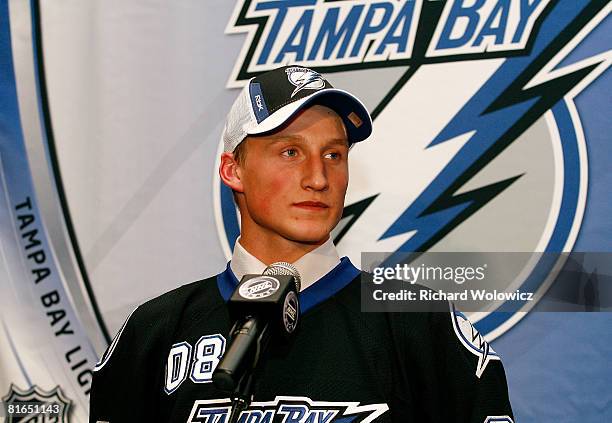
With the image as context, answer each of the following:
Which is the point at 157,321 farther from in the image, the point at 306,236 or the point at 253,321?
the point at 253,321

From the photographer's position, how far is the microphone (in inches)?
28.7

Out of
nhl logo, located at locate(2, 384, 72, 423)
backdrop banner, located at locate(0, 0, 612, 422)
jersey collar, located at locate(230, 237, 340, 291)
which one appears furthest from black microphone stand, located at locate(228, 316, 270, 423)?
nhl logo, located at locate(2, 384, 72, 423)

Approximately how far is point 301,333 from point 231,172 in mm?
273

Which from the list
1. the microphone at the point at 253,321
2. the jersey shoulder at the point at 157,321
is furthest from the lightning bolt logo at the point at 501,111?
the microphone at the point at 253,321

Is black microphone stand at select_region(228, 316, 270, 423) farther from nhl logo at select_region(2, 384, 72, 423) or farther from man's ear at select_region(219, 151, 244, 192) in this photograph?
nhl logo at select_region(2, 384, 72, 423)

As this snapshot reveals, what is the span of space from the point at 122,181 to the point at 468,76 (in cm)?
75

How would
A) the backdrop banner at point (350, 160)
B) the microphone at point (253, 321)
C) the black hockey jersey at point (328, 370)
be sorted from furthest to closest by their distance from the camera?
the backdrop banner at point (350, 160), the black hockey jersey at point (328, 370), the microphone at point (253, 321)

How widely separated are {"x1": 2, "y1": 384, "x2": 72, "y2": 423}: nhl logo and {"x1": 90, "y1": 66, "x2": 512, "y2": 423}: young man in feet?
1.82

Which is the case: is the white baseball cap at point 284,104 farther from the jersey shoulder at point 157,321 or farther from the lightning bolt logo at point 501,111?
the lightning bolt logo at point 501,111

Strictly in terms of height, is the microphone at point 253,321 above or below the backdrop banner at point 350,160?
below

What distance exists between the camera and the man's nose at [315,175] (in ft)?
3.62

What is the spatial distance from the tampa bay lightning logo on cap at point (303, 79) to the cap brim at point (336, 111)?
0.02 metres

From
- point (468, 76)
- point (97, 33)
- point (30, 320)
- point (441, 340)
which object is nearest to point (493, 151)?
point (468, 76)

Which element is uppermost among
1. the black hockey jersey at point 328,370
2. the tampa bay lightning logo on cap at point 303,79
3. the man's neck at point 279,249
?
the tampa bay lightning logo on cap at point 303,79
